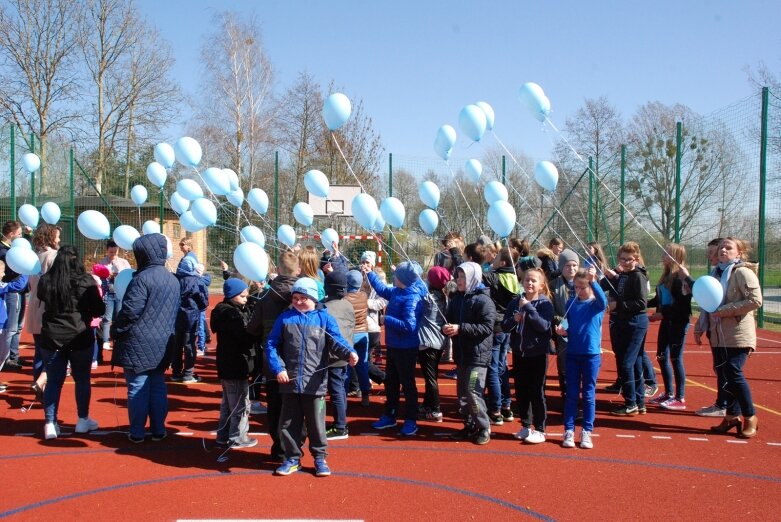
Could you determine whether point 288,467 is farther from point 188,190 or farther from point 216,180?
point 188,190

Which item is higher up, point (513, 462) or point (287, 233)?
point (287, 233)

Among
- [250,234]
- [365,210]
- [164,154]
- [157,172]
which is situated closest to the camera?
[365,210]

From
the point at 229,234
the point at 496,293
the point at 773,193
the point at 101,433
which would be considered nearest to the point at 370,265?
the point at 496,293

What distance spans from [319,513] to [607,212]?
14.7m

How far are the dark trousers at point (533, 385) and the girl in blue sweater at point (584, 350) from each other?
21 centimetres

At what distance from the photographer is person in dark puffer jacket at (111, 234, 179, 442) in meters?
5.34

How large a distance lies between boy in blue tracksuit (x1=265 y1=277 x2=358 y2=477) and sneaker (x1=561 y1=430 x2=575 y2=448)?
1.95 meters

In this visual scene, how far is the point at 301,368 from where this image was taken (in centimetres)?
470

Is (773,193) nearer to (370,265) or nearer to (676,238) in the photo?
(676,238)

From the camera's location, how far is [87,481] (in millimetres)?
4535

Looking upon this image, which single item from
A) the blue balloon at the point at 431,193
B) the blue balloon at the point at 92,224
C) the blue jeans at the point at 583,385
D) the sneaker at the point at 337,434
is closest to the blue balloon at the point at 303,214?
the blue balloon at the point at 431,193

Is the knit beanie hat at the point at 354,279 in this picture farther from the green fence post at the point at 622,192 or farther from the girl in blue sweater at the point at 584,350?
the green fence post at the point at 622,192

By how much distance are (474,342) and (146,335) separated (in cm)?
269

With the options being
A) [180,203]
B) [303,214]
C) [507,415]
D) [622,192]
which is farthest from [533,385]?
[622,192]
